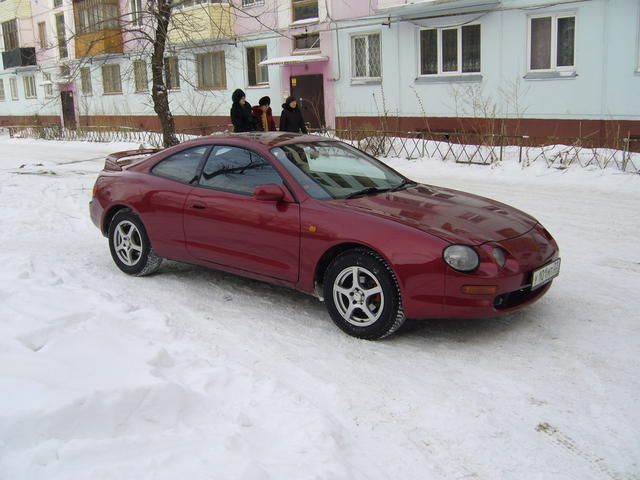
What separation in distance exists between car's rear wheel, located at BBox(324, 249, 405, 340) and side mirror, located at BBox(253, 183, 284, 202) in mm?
696

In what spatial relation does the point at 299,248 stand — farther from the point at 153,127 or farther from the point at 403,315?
the point at 153,127

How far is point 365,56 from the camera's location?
2142 centimetres

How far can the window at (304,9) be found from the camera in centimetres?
2233

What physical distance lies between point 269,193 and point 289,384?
1.64 m

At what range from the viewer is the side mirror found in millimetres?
5188

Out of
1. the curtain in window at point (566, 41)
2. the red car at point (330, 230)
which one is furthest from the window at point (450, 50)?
the red car at point (330, 230)

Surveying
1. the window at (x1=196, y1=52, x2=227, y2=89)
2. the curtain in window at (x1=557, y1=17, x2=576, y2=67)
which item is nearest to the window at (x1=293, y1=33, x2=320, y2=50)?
the window at (x1=196, y1=52, x2=227, y2=89)

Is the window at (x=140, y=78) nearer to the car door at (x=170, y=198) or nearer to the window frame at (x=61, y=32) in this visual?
the window frame at (x=61, y=32)

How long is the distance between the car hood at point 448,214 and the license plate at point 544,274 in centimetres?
31

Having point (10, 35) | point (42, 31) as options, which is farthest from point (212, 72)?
point (10, 35)

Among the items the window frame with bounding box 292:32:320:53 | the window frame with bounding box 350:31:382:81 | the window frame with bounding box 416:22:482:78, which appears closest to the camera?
the window frame with bounding box 416:22:482:78

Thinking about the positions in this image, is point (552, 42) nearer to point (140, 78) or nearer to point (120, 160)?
point (120, 160)

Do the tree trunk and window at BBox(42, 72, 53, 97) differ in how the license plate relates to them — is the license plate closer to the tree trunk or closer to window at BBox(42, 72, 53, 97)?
the tree trunk

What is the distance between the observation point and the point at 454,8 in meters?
18.4
